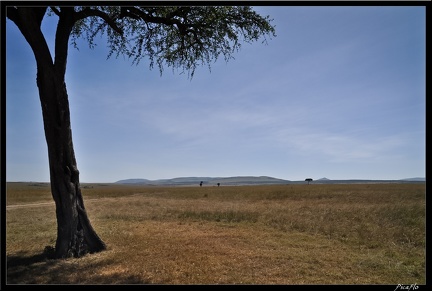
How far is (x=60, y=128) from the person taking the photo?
35.8 ft

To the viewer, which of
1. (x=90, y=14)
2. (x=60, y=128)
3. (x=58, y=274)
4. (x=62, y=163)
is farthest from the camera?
(x=90, y=14)

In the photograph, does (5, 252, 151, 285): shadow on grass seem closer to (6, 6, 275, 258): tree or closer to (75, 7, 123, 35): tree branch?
(6, 6, 275, 258): tree

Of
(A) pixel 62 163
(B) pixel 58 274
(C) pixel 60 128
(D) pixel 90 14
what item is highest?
(D) pixel 90 14

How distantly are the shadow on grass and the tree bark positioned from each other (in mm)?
827

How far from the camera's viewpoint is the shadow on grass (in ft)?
28.6

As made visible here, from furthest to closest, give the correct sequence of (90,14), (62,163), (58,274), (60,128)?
(90,14)
(62,163)
(60,128)
(58,274)

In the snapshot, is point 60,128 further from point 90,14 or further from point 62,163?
point 90,14

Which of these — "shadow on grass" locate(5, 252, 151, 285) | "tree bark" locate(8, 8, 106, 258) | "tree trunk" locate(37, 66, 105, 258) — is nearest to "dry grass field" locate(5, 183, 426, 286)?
"shadow on grass" locate(5, 252, 151, 285)

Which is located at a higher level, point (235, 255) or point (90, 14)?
point (90, 14)

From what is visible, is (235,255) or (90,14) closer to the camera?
(235,255)

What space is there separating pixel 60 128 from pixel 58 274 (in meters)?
4.51

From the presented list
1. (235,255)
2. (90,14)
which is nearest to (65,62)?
(90,14)
